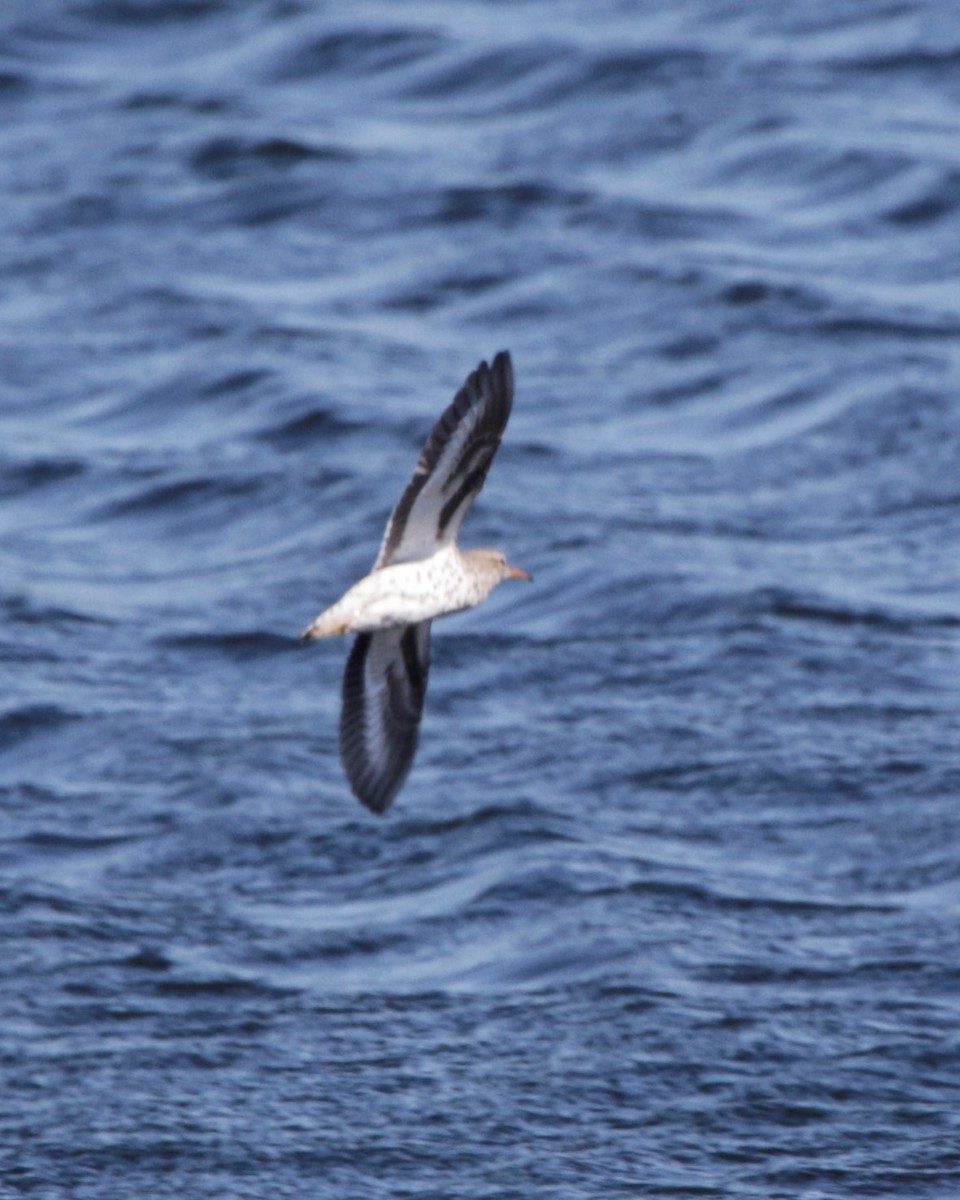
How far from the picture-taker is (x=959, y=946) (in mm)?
12797

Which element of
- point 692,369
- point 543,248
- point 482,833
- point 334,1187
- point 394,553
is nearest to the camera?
point 394,553

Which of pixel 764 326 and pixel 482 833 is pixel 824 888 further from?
pixel 764 326

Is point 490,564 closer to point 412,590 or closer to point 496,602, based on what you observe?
point 412,590

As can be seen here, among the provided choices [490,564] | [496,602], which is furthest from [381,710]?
[496,602]

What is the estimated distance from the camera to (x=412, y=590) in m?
8.59

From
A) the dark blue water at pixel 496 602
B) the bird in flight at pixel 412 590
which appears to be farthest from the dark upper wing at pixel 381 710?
the dark blue water at pixel 496 602

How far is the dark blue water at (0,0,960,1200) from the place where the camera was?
11.7 m

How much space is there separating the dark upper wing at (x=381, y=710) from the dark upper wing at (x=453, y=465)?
69 cm

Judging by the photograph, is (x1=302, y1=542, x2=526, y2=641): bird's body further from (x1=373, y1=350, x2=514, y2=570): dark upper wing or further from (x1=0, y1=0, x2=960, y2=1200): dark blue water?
(x1=0, y1=0, x2=960, y2=1200): dark blue water

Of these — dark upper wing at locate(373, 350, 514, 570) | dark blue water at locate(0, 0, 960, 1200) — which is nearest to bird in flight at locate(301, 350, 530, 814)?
dark upper wing at locate(373, 350, 514, 570)

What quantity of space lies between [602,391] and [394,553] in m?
10.6

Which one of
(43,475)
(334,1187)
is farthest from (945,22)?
(334,1187)

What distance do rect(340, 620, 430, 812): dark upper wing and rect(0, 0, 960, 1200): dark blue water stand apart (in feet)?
7.89

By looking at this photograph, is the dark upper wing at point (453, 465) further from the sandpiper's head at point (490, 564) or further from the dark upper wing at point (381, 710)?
the dark upper wing at point (381, 710)
